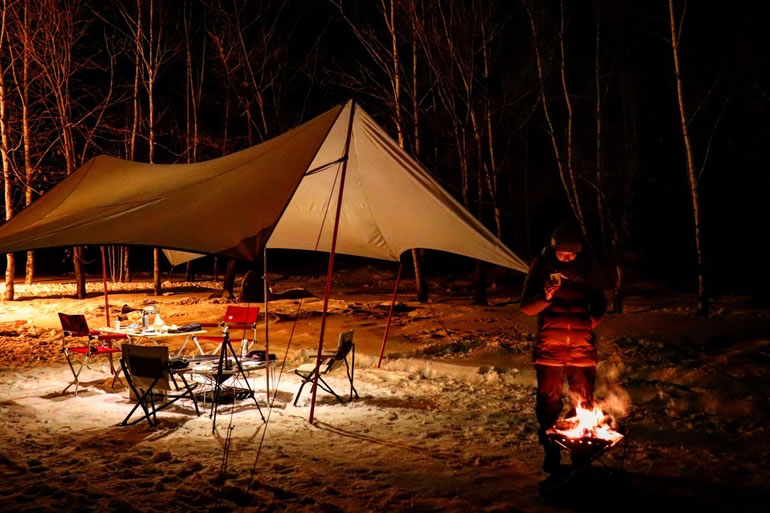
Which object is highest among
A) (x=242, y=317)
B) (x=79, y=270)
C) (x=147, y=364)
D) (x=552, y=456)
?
(x=79, y=270)

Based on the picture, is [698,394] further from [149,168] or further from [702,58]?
[702,58]

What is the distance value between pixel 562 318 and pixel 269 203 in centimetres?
215

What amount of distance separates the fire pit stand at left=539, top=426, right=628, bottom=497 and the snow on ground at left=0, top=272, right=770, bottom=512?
7cm

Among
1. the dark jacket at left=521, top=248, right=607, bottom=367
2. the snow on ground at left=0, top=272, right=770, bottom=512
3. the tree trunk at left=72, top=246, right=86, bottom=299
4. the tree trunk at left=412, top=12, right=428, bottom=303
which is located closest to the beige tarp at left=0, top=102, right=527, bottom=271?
the snow on ground at left=0, top=272, right=770, bottom=512

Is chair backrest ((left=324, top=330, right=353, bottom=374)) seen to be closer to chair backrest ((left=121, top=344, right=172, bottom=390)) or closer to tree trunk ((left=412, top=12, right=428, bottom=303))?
chair backrest ((left=121, top=344, right=172, bottom=390))

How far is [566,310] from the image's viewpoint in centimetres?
372

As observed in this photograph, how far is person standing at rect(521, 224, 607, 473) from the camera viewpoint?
3717mm

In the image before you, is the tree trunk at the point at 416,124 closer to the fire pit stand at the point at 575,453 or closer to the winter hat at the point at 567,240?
the winter hat at the point at 567,240

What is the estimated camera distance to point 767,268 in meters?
19.4

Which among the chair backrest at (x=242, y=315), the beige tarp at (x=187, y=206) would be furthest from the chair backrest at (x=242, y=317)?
the beige tarp at (x=187, y=206)

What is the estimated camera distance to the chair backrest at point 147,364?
5.18m

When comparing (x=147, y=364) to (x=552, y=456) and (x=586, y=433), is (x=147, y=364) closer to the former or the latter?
(x=552, y=456)

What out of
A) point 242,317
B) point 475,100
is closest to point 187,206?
point 242,317

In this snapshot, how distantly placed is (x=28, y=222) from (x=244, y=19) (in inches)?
588
